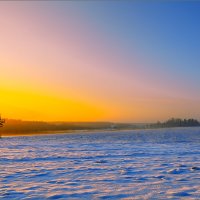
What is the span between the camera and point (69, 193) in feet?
29.7

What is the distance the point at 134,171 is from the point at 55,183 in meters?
4.08

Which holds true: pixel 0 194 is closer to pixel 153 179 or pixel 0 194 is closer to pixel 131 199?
pixel 131 199

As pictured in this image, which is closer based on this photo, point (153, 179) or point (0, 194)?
point (0, 194)

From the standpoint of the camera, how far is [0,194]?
8984 millimetres

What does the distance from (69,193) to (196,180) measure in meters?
4.78

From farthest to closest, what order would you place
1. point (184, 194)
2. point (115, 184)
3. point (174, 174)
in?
point (174, 174), point (115, 184), point (184, 194)

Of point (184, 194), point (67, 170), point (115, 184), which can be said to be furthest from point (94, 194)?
point (67, 170)

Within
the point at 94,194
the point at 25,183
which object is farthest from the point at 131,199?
the point at 25,183

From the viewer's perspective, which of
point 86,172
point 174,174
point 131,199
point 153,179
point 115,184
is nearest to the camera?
point 131,199

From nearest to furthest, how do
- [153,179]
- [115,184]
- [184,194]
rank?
[184,194] < [115,184] < [153,179]

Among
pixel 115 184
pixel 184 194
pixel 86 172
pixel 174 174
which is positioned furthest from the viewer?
pixel 86 172

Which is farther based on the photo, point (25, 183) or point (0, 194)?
point (25, 183)

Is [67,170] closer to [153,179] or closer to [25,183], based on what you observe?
[25,183]

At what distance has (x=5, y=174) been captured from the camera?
42.2ft
